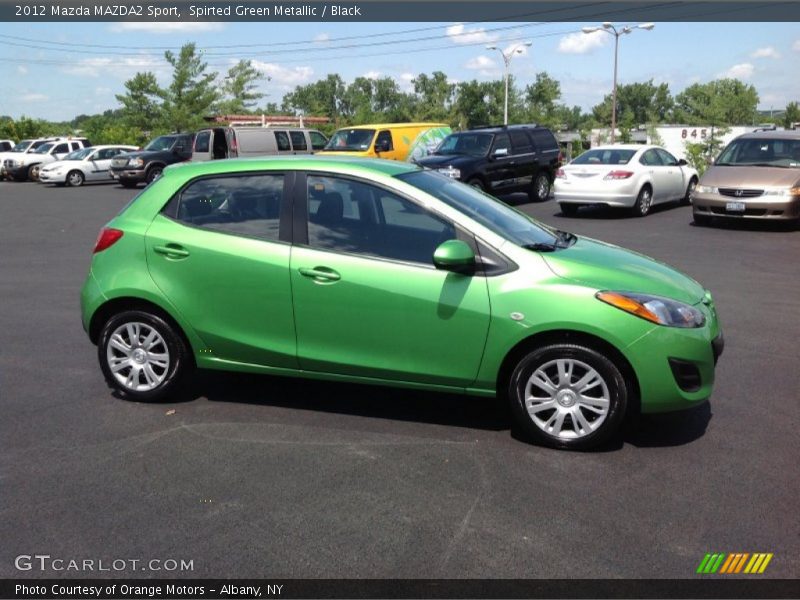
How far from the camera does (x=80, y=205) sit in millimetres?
22891

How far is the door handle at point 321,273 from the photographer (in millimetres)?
4887

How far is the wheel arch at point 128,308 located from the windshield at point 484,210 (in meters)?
1.80

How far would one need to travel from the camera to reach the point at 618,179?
16328 mm

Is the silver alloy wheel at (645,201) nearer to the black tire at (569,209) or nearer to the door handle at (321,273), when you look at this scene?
the black tire at (569,209)

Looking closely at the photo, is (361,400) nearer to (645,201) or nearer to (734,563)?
(734,563)

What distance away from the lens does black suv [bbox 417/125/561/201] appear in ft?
60.1

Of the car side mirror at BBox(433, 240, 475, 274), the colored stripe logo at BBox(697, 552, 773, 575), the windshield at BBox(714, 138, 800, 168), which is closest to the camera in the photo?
the colored stripe logo at BBox(697, 552, 773, 575)

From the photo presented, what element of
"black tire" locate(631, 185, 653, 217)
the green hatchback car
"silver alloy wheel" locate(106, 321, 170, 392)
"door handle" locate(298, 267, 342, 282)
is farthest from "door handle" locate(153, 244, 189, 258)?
"black tire" locate(631, 185, 653, 217)

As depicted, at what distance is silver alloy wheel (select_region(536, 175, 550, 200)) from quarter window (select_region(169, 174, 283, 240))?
16158mm

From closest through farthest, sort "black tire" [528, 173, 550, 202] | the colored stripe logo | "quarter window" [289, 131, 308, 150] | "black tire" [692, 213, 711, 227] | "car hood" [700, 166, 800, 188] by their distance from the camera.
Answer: the colored stripe logo < "car hood" [700, 166, 800, 188] < "black tire" [692, 213, 711, 227] < "black tire" [528, 173, 550, 202] < "quarter window" [289, 131, 308, 150]

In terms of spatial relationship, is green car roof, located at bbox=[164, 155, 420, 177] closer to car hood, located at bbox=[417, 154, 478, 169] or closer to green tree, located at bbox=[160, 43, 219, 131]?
car hood, located at bbox=[417, 154, 478, 169]

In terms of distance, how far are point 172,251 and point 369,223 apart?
1.34m

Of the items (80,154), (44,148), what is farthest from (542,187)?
(44,148)

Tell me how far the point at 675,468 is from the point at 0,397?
14.9 feet
